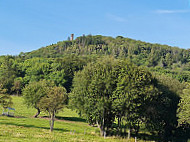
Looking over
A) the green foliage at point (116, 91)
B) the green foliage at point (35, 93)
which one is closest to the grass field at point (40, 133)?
the green foliage at point (116, 91)

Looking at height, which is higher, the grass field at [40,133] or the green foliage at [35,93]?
the green foliage at [35,93]

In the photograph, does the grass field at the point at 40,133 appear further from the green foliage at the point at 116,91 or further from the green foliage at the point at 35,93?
the green foliage at the point at 35,93

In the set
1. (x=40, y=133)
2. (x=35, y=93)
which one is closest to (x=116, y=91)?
(x=40, y=133)

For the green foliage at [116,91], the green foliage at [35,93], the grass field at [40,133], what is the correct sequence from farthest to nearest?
the green foliage at [35,93], the green foliage at [116,91], the grass field at [40,133]

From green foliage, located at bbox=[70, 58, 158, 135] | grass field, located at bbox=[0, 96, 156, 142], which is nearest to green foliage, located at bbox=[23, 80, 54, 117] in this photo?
grass field, located at bbox=[0, 96, 156, 142]

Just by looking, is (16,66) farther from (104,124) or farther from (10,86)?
(104,124)

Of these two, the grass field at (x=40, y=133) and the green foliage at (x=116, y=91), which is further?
the green foliage at (x=116, y=91)

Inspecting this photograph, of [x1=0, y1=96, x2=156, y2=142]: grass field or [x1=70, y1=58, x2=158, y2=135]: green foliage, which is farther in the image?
[x1=70, y1=58, x2=158, y2=135]: green foliage

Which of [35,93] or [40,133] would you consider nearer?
[40,133]

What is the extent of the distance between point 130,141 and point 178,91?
2065 cm

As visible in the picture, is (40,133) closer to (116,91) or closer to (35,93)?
(116,91)

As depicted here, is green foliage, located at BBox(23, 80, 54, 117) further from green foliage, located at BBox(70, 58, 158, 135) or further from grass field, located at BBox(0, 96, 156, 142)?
green foliage, located at BBox(70, 58, 158, 135)

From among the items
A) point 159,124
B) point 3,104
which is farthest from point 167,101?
point 3,104

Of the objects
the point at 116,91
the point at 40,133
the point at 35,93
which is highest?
the point at 116,91
